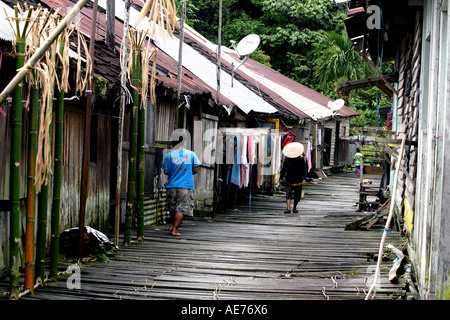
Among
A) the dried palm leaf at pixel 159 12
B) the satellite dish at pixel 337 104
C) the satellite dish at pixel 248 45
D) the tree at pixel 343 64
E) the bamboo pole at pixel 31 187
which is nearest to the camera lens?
the dried palm leaf at pixel 159 12

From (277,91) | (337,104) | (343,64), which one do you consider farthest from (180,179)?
(343,64)

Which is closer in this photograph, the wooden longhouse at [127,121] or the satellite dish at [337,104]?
the wooden longhouse at [127,121]

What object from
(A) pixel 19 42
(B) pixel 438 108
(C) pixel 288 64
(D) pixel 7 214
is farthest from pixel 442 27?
(C) pixel 288 64

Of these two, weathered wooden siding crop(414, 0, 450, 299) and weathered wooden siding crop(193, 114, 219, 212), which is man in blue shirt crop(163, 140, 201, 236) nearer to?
weathered wooden siding crop(193, 114, 219, 212)

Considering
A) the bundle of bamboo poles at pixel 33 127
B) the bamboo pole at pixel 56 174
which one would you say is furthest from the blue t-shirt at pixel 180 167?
the bundle of bamboo poles at pixel 33 127

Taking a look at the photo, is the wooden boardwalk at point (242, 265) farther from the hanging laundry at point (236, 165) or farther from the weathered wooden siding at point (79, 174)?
the hanging laundry at point (236, 165)

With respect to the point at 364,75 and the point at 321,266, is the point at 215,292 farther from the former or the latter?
the point at 364,75

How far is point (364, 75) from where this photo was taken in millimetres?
25734

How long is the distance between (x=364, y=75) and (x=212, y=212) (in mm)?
15508

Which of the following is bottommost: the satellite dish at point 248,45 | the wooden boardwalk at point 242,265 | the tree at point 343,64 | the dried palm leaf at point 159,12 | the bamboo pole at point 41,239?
the wooden boardwalk at point 242,265

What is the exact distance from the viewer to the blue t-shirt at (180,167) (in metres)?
9.57

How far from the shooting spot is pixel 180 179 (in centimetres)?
959

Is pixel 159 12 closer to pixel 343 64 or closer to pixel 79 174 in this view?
pixel 79 174

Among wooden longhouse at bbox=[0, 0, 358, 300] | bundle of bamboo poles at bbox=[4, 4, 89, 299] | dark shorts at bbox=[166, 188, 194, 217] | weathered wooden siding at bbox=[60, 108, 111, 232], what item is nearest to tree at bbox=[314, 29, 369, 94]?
wooden longhouse at bbox=[0, 0, 358, 300]
